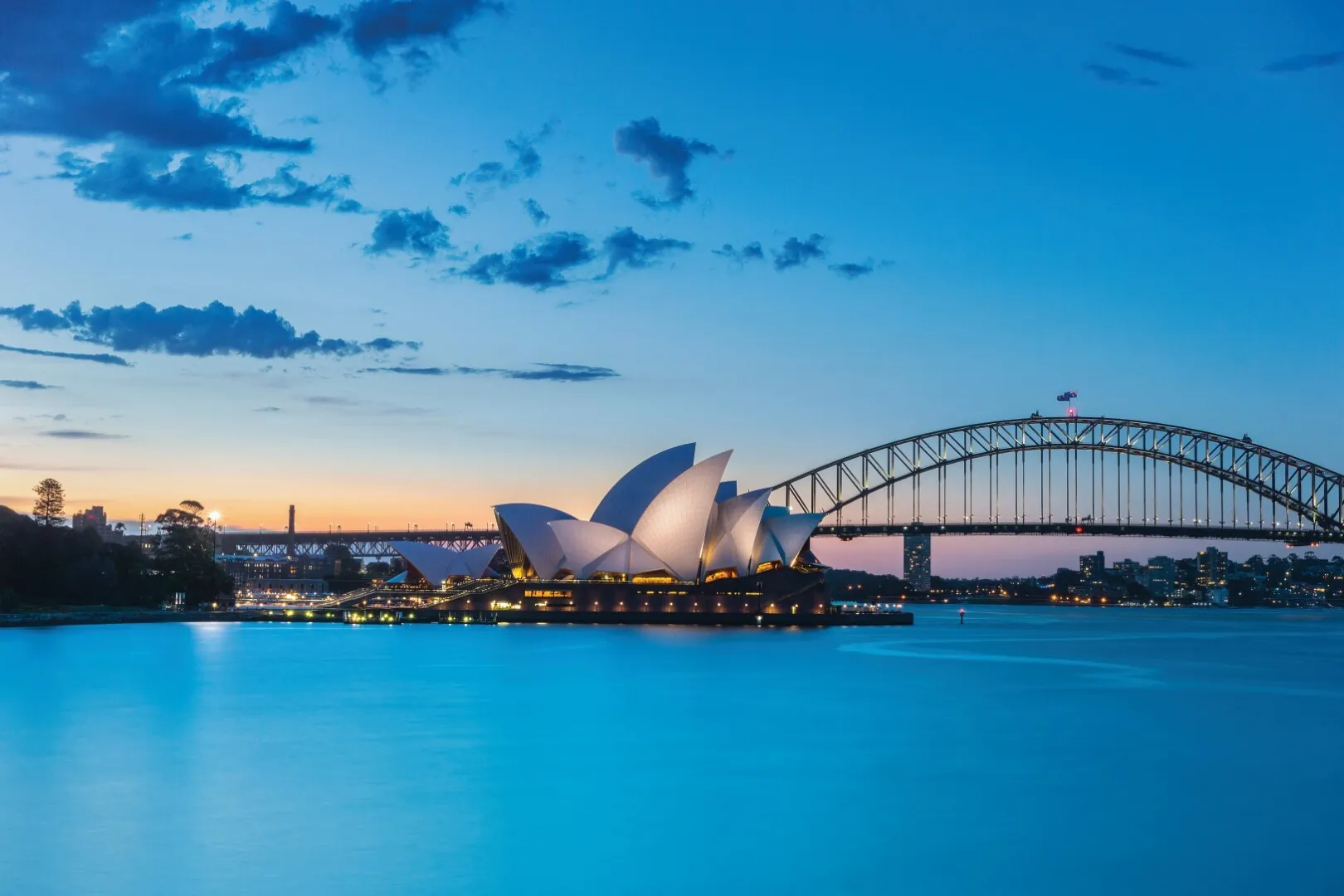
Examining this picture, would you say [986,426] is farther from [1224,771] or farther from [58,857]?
[58,857]

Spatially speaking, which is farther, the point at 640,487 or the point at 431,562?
the point at 431,562

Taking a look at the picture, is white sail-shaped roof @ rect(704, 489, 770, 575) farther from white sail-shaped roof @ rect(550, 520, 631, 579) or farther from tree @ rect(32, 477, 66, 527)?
tree @ rect(32, 477, 66, 527)

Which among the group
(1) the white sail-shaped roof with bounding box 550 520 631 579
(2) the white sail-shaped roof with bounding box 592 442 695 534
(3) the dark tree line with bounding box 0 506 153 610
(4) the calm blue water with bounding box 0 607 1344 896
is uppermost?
(2) the white sail-shaped roof with bounding box 592 442 695 534

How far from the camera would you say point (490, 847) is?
734 inches

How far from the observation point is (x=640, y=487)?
82.9 m

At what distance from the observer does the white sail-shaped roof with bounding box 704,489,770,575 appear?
3302 inches

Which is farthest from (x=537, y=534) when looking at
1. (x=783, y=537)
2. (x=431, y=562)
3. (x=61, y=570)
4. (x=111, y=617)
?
(x=61, y=570)

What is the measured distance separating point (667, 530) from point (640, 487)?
340 centimetres

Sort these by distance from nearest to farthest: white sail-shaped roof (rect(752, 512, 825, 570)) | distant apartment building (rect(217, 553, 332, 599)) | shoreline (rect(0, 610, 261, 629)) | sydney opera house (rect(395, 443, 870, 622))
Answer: shoreline (rect(0, 610, 261, 629)) → sydney opera house (rect(395, 443, 870, 622)) → white sail-shaped roof (rect(752, 512, 825, 570)) → distant apartment building (rect(217, 553, 332, 599))

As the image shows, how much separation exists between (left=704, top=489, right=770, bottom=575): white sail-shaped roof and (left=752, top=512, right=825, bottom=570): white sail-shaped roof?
1.71 meters

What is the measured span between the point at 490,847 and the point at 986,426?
314 feet

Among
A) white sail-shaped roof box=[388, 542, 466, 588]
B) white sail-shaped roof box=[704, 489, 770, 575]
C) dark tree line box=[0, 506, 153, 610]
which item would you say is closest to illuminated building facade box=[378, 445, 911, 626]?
white sail-shaped roof box=[704, 489, 770, 575]

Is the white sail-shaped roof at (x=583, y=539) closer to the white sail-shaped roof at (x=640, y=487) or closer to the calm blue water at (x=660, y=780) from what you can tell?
the white sail-shaped roof at (x=640, y=487)

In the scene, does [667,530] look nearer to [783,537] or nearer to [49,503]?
[783,537]
